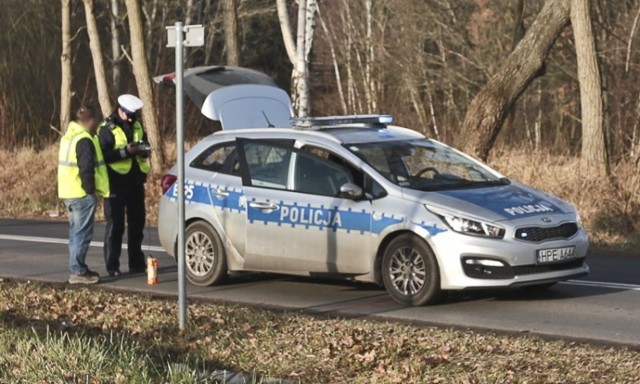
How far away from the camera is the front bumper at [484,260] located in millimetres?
11336

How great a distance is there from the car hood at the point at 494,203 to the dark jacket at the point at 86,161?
126 inches

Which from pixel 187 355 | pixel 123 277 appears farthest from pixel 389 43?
pixel 187 355

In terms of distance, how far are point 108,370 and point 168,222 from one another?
17.9 ft

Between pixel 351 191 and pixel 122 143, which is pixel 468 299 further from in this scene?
pixel 122 143

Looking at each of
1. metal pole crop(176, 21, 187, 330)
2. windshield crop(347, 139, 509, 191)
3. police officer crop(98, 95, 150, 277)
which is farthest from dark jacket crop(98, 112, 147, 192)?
metal pole crop(176, 21, 187, 330)

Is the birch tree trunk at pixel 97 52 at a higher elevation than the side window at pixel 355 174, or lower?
higher

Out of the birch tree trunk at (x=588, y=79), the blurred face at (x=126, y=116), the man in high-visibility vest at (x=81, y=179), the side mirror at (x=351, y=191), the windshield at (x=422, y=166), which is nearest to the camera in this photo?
the side mirror at (x=351, y=191)

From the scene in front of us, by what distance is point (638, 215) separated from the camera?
1848cm

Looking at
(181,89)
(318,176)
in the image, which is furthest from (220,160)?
(181,89)

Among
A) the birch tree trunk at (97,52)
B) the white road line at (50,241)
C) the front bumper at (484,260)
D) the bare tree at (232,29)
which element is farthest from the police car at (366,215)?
the birch tree trunk at (97,52)

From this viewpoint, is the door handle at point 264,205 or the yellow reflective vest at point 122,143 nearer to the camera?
the door handle at point 264,205

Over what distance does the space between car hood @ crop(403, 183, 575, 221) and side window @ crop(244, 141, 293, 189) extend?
1388 millimetres

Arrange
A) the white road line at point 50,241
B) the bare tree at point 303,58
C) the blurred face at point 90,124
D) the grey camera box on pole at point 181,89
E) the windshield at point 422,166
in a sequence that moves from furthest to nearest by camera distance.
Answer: the bare tree at point 303,58 < the white road line at point 50,241 < the blurred face at point 90,124 < the windshield at point 422,166 < the grey camera box on pole at point 181,89

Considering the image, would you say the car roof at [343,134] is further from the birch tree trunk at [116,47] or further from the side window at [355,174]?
the birch tree trunk at [116,47]
